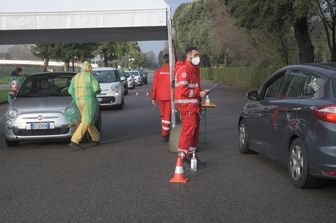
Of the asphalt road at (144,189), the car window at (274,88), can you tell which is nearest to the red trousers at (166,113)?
the asphalt road at (144,189)

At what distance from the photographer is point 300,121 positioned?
670 centimetres

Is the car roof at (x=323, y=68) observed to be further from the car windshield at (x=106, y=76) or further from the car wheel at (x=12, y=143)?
the car windshield at (x=106, y=76)

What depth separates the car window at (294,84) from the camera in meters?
7.23

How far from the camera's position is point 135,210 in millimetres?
5844

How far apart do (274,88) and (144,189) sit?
9.26 ft

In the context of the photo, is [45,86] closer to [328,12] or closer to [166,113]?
[166,113]

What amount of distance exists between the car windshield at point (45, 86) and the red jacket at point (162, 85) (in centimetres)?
205

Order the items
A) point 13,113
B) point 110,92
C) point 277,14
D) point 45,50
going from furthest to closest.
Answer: point 45,50
point 277,14
point 110,92
point 13,113

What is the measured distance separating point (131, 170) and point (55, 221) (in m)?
2.78

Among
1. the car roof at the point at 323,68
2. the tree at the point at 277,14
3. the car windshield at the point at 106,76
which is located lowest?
the car windshield at the point at 106,76

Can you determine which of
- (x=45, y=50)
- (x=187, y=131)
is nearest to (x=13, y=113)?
(x=187, y=131)

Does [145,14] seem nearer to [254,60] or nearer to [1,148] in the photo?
[1,148]

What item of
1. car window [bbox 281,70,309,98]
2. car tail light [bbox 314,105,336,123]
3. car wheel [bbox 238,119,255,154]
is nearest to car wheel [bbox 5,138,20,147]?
car wheel [bbox 238,119,255,154]

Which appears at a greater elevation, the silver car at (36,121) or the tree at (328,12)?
the tree at (328,12)
